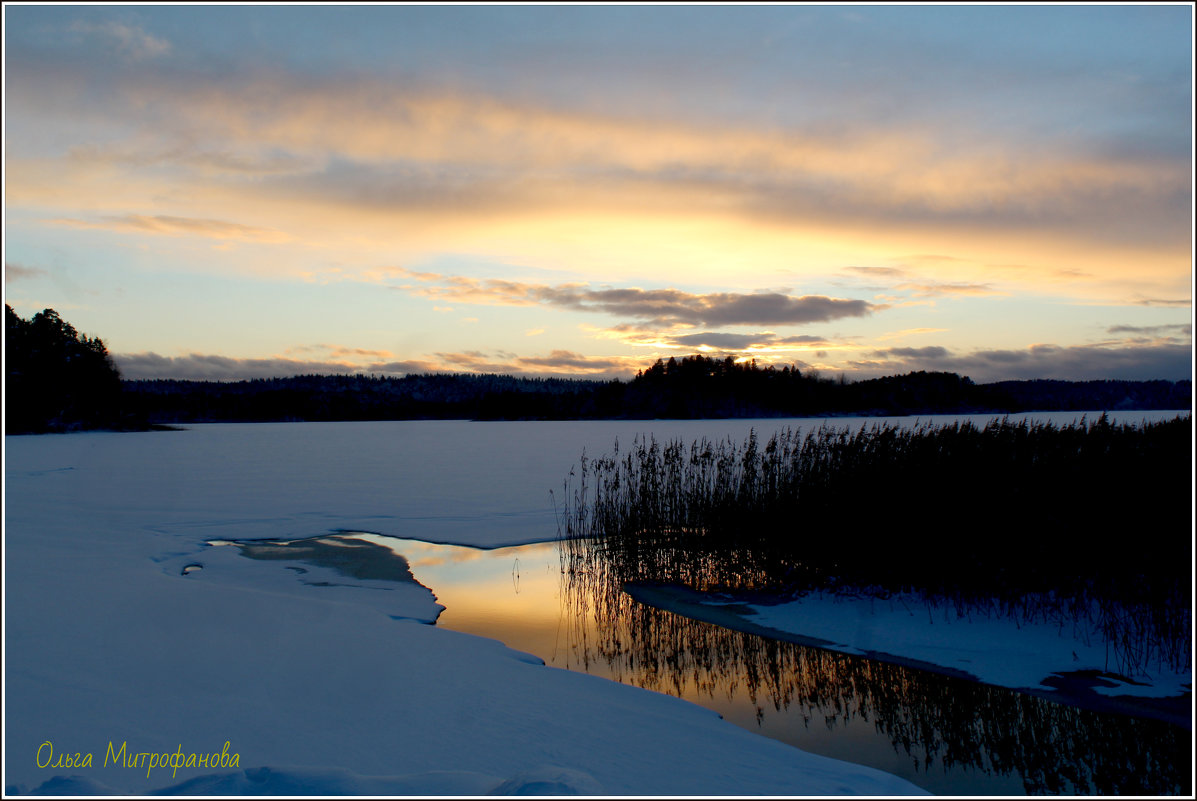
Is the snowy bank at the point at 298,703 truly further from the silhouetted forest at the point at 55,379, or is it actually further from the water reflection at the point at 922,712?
the silhouetted forest at the point at 55,379

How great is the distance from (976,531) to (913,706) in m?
2.91

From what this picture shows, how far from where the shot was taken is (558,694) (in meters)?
5.21

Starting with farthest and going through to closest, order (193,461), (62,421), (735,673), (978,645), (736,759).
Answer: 1. (62,421)
2. (193,461)
3. (978,645)
4. (735,673)
5. (736,759)

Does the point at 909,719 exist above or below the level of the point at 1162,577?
below

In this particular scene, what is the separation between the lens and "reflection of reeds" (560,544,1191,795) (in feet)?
15.6

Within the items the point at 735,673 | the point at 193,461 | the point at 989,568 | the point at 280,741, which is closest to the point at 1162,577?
the point at 989,568

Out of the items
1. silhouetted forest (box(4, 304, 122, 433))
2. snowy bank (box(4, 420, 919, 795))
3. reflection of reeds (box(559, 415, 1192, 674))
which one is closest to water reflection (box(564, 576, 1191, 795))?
snowy bank (box(4, 420, 919, 795))

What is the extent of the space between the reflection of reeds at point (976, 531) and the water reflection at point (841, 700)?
4.53 feet

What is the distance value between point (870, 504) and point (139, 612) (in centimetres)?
799

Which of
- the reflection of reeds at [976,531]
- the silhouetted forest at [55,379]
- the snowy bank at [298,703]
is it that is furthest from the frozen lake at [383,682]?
the silhouetted forest at [55,379]

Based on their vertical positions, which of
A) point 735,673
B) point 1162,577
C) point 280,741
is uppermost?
point 1162,577

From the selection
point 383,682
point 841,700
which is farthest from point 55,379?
point 841,700

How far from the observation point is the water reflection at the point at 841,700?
4.73 m

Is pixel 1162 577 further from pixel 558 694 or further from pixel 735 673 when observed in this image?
pixel 558 694
